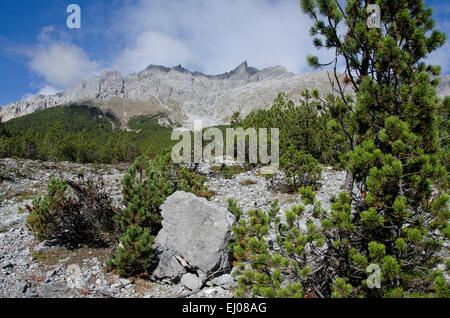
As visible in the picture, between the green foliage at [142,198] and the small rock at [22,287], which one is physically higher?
the green foliage at [142,198]

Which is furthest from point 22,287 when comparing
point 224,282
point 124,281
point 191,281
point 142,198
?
point 224,282

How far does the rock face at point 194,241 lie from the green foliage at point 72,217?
9.75 ft

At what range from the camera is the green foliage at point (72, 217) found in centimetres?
855

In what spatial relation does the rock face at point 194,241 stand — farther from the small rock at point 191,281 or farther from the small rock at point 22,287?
the small rock at point 22,287

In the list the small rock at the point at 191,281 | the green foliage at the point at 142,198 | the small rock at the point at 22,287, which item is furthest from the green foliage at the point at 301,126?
the small rock at the point at 22,287

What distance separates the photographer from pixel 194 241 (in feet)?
25.2

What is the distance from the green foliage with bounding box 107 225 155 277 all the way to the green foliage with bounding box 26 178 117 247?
249 centimetres

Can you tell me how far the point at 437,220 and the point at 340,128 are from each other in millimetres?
2340

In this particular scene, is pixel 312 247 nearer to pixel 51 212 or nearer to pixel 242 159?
pixel 51 212

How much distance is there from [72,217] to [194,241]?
16.3 feet

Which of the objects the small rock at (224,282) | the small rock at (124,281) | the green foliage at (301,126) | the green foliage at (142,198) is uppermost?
the green foliage at (301,126)

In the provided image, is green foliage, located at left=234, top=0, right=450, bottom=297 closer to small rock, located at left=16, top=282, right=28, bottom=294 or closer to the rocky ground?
the rocky ground

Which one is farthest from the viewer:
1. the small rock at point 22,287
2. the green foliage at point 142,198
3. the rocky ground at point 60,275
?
the green foliage at point 142,198

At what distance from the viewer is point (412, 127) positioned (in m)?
4.22
